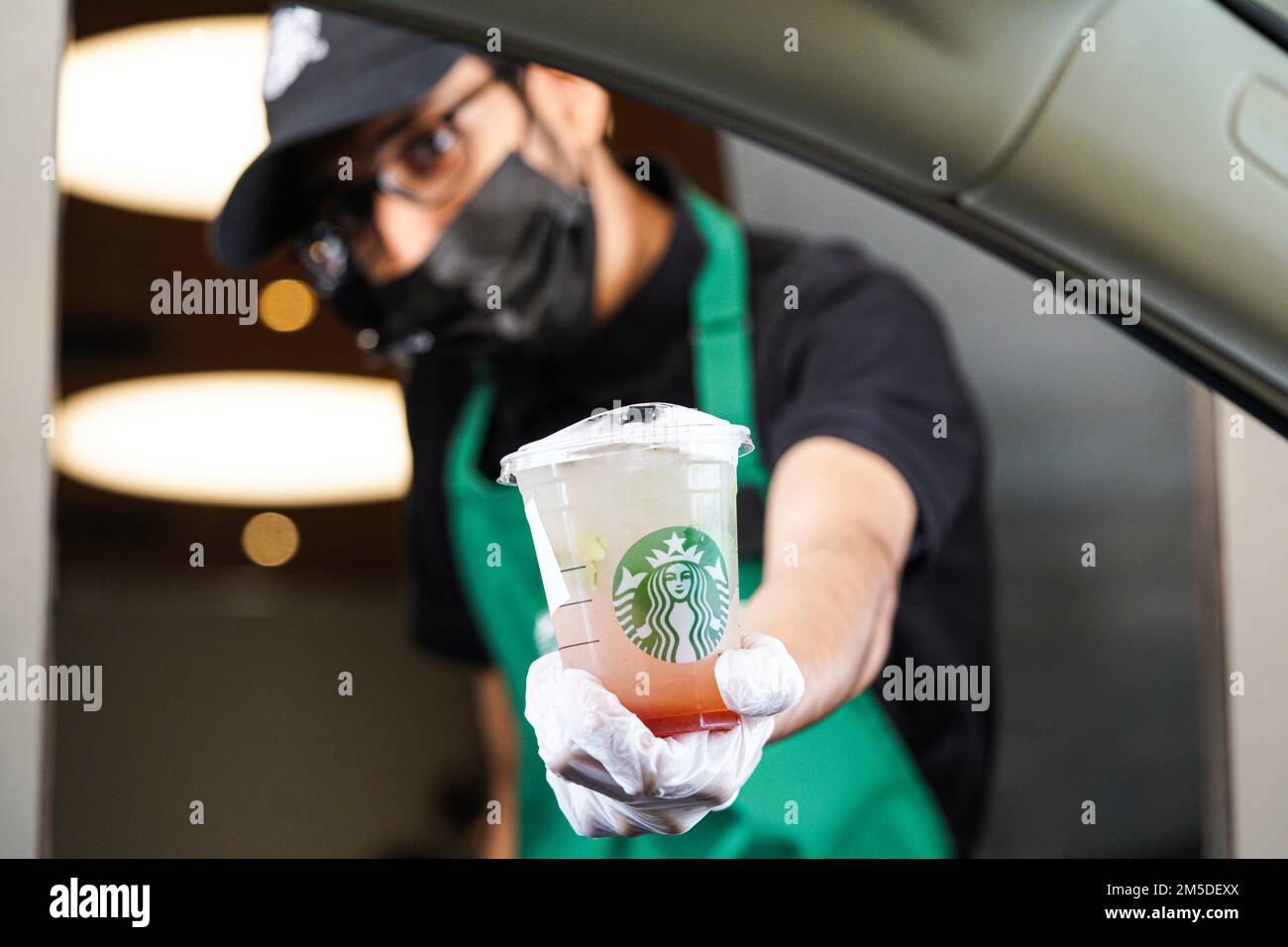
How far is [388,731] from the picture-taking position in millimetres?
2330

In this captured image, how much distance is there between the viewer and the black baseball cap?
2.59ft

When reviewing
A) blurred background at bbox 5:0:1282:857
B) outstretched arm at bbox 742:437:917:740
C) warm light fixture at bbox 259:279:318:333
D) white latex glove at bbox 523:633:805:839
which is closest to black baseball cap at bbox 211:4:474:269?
blurred background at bbox 5:0:1282:857

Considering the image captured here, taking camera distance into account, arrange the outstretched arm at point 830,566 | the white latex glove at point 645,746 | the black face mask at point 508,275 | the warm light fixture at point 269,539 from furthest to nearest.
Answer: the warm light fixture at point 269,539
the black face mask at point 508,275
the outstretched arm at point 830,566
the white latex glove at point 645,746

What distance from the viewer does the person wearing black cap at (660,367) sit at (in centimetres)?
74

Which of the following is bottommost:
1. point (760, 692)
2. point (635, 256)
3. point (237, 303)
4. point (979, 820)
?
point (979, 820)

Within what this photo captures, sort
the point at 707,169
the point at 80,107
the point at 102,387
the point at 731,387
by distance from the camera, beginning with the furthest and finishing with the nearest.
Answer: the point at 102,387 < the point at 707,169 < the point at 80,107 < the point at 731,387

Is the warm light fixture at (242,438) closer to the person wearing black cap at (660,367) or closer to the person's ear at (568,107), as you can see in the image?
the person wearing black cap at (660,367)

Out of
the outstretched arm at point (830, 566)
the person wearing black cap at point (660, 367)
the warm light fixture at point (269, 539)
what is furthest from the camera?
the warm light fixture at point (269, 539)

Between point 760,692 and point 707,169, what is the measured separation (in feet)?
3.63

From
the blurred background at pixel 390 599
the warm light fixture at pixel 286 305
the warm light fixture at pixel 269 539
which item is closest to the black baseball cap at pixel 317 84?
the blurred background at pixel 390 599

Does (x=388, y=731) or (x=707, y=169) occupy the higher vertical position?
(x=707, y=169)

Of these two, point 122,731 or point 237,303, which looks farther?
point 122,731
